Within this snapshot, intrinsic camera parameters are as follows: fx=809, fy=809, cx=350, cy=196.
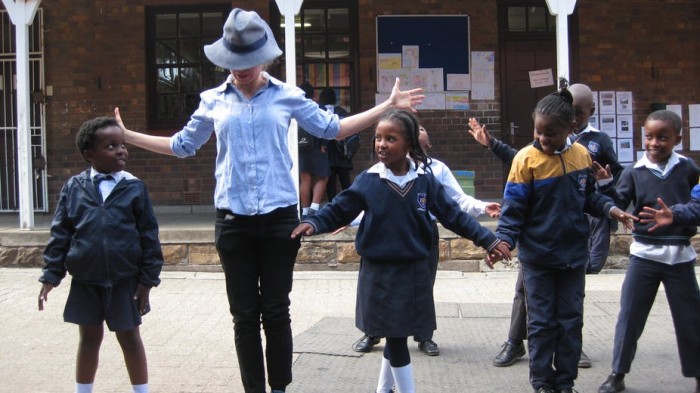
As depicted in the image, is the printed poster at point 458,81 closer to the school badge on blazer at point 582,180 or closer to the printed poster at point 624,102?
the printed poster at point 624,102

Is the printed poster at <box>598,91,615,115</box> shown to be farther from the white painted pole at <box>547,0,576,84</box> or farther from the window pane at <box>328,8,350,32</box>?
the window pane at <box>328,8,350,32</box>

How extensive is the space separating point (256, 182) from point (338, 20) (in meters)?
7.67

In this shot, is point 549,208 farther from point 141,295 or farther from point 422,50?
point 422,50

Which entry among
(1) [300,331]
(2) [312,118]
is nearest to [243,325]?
(2) [312,118]

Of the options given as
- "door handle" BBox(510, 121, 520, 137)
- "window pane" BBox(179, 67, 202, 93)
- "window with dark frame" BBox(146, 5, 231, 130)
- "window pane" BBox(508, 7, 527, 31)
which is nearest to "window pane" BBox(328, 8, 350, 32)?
"window with dark frame" BBox(146, 5, 231, 130)

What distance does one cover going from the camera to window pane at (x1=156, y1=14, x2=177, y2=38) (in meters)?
11.4

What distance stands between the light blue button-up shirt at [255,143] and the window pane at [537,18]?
788cm

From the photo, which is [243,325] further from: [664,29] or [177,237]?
[664,29]

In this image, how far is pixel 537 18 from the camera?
11.3 meters

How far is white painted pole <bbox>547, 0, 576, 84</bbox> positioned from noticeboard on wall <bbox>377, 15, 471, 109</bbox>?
2382mm

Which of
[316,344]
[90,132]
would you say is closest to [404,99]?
[90,132]

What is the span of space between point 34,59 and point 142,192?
27.1 feet

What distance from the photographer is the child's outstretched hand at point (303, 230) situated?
12.7ft

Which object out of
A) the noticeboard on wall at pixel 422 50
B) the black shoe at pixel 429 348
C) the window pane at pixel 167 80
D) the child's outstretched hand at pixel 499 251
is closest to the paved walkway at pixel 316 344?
the black shoe at pixel 429 348
